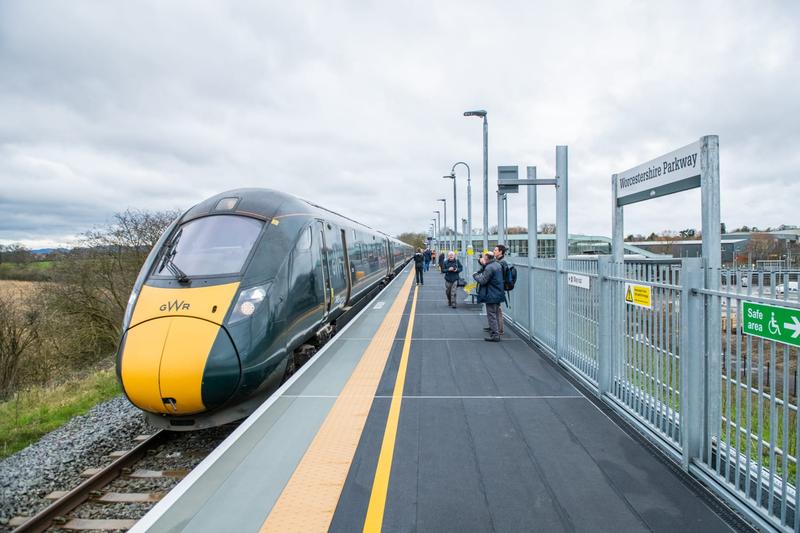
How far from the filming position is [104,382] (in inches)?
468

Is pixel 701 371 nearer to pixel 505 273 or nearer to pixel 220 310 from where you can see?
pixel 220 310

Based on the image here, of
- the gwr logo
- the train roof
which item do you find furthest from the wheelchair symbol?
the train roof

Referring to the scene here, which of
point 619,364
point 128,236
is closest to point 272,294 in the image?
Answer: point 619,364

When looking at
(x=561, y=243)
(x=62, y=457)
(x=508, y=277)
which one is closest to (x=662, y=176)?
(x=561, y=243)

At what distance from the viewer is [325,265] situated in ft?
27.9

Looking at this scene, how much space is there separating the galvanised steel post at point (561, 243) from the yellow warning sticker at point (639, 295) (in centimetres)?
219

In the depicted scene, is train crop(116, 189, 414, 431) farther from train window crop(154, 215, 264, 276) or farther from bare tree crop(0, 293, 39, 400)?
bare tree crop(0, 293, 39, 400)

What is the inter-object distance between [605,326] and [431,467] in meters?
2.72

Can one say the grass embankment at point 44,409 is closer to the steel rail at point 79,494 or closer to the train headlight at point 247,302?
the steel rail at point 79,494

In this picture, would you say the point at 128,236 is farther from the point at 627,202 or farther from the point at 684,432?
the point at 684,432

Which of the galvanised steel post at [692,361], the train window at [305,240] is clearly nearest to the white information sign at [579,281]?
the galvanised steel post at [692,361]

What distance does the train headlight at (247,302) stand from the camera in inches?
205

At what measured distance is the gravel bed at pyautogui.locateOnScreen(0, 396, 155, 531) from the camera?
208 inches

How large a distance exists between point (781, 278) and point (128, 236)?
77.5ft
